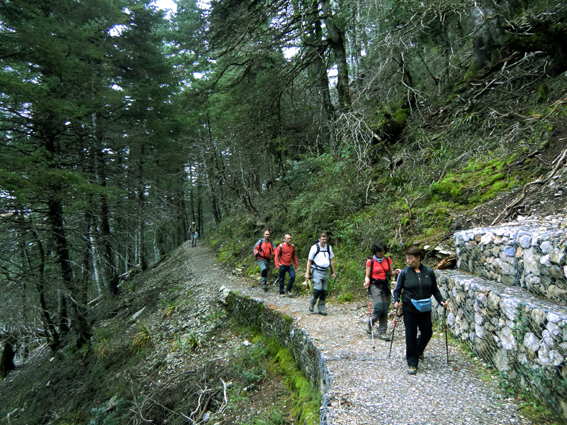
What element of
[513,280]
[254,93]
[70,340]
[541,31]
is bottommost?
[70,340]

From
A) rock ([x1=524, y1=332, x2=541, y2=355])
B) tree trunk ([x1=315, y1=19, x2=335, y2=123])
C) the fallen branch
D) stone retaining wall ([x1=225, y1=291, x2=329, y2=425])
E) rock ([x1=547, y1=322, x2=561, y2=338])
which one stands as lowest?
stone retaining wall ([x1=225, y1=291, x2=329, y2=425])

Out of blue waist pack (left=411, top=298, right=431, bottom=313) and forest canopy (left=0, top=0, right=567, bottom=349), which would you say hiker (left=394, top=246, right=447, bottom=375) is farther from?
forest canopy (left=0, top=0, right=567, bottom=349)

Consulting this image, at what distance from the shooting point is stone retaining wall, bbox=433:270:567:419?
8.67 ft

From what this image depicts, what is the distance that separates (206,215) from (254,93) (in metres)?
26.2

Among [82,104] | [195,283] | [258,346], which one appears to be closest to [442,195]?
[258,346]

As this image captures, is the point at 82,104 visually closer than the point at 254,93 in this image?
Yes

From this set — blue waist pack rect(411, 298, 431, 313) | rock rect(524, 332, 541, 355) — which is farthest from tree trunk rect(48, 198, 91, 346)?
rock rect(524, 332, 541, 355)

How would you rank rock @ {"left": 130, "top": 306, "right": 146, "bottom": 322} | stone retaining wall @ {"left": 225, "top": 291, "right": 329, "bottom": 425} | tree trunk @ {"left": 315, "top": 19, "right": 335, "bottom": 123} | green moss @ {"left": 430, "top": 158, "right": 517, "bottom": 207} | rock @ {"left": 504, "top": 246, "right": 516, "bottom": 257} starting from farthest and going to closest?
tree trunk @ {"left": 315, "top": 19, "right": 335, "bottom": 123}, rock @ {"left": 130, "top": 306, "right": 146, "bottom": 322}, green moss @ {"left": 430, "top": 158, "right": 517, "bottom": 207}, stone retaining wall @ {"left": 225, "top": 291, "right": 329, "bottom": 425}, rock @ {"left": 504, "top": 246, "right": 516, "bottom": 257}

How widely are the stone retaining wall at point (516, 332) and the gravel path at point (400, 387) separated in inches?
11.4

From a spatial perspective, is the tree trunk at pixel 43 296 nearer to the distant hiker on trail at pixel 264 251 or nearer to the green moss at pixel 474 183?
the distant hiker on trail at pixel 264 251

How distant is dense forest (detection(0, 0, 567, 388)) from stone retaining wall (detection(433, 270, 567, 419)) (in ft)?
8.09

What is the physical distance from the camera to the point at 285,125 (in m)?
13.9

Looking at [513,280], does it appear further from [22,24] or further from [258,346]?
[22,24]

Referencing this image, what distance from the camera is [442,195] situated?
7.33 meters
